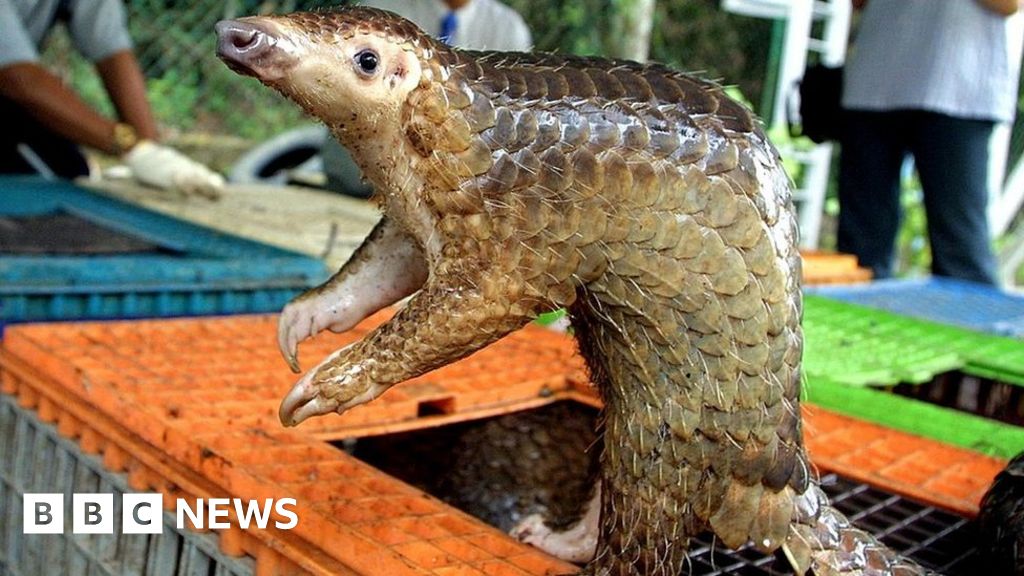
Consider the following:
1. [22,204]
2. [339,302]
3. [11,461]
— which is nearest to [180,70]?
[22,204]

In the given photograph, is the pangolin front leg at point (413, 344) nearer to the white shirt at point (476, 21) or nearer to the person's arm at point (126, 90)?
the white shirt at point (476, 21)

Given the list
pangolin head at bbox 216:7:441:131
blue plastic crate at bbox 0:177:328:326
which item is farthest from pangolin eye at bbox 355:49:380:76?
blue plastic crate at bbox 0:177:328:326

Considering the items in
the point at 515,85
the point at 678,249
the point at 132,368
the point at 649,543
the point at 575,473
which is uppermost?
the point at 515,85

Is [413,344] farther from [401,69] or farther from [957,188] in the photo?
[957,188]

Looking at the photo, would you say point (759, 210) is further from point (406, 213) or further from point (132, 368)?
point (132, 368)

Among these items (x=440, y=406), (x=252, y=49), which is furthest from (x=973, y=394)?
Result: (x=252, y=49)

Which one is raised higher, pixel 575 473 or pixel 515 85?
pixel 515 85

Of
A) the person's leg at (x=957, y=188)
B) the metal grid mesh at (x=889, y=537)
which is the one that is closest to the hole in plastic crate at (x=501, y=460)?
the metal grid mesh at (x=889, y=537)
